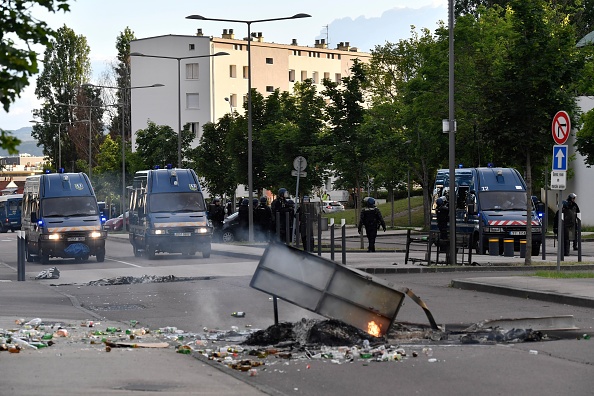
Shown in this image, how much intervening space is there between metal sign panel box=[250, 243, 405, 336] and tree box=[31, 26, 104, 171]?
A: 95984mm

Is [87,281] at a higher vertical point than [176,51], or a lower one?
lower

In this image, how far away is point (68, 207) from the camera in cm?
3288

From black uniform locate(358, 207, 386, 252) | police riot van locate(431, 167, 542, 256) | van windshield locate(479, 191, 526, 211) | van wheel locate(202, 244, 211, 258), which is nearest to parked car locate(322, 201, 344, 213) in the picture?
police riot van locate(431, 167, 542, 256)

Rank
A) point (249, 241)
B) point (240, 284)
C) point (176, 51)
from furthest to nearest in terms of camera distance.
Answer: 1. point (176, 51)
2. point (249, 241)
3. point (240, 284)

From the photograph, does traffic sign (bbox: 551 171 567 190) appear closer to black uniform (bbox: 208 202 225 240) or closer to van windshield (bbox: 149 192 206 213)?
van windshield (bbox: 149 192 206 213)

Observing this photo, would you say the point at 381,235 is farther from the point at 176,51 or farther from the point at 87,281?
the point at 176,51

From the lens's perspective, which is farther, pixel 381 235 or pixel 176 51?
pixel 176 51

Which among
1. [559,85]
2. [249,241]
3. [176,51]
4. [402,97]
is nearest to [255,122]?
[402,97]

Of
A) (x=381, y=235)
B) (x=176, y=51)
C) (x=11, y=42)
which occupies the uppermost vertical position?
(x=176, y=51)

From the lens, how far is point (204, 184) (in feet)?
230

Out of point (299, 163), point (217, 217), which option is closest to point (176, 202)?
point (299, 163)

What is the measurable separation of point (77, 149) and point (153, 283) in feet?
301

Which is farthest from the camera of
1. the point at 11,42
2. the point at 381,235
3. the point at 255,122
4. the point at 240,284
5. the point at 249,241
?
the point at 255,122

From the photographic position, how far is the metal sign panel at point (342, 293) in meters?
11.4
